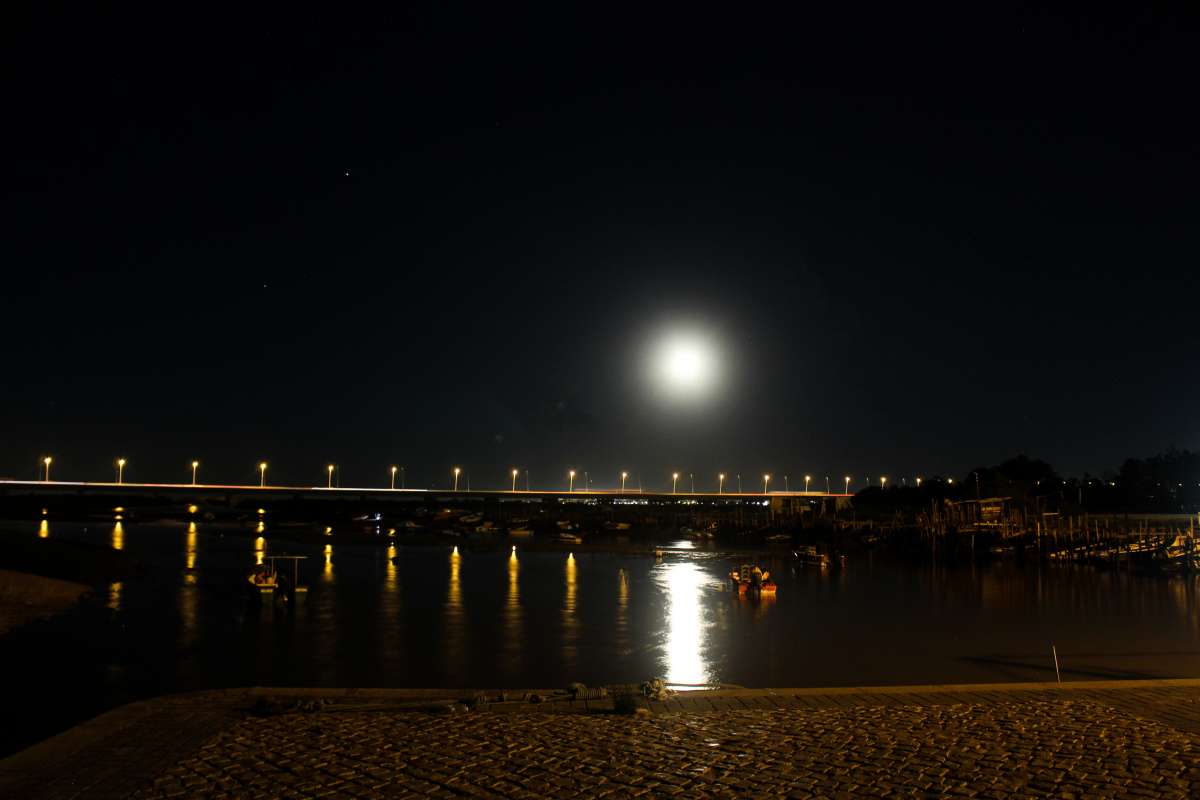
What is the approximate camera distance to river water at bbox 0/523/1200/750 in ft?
71.3

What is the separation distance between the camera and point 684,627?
3164 centimetres

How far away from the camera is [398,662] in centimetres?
2347

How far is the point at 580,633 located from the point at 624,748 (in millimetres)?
19131

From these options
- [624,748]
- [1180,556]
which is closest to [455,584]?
[624,748]

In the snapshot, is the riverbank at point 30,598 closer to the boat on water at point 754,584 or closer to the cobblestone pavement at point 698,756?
the cobblestone pavement at point 698,756

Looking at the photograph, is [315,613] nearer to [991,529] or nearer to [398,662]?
[398,662]

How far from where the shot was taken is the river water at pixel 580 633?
71.3 feet

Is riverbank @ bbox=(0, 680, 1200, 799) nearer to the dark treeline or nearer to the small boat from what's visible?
the small boat

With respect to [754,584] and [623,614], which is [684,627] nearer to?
[623,614]

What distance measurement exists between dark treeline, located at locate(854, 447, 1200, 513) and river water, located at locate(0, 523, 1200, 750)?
204 ft

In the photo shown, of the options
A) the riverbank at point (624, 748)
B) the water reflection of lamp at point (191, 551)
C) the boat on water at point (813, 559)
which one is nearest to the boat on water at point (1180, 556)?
the boat on water at point (813, 559)

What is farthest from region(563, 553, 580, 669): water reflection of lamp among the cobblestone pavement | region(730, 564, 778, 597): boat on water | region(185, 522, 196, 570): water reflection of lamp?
region(185, 522, 196, 570): water reflection of lamp

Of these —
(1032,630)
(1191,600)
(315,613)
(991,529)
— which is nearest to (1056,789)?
(1032,630)

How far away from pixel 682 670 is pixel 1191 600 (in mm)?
34693
